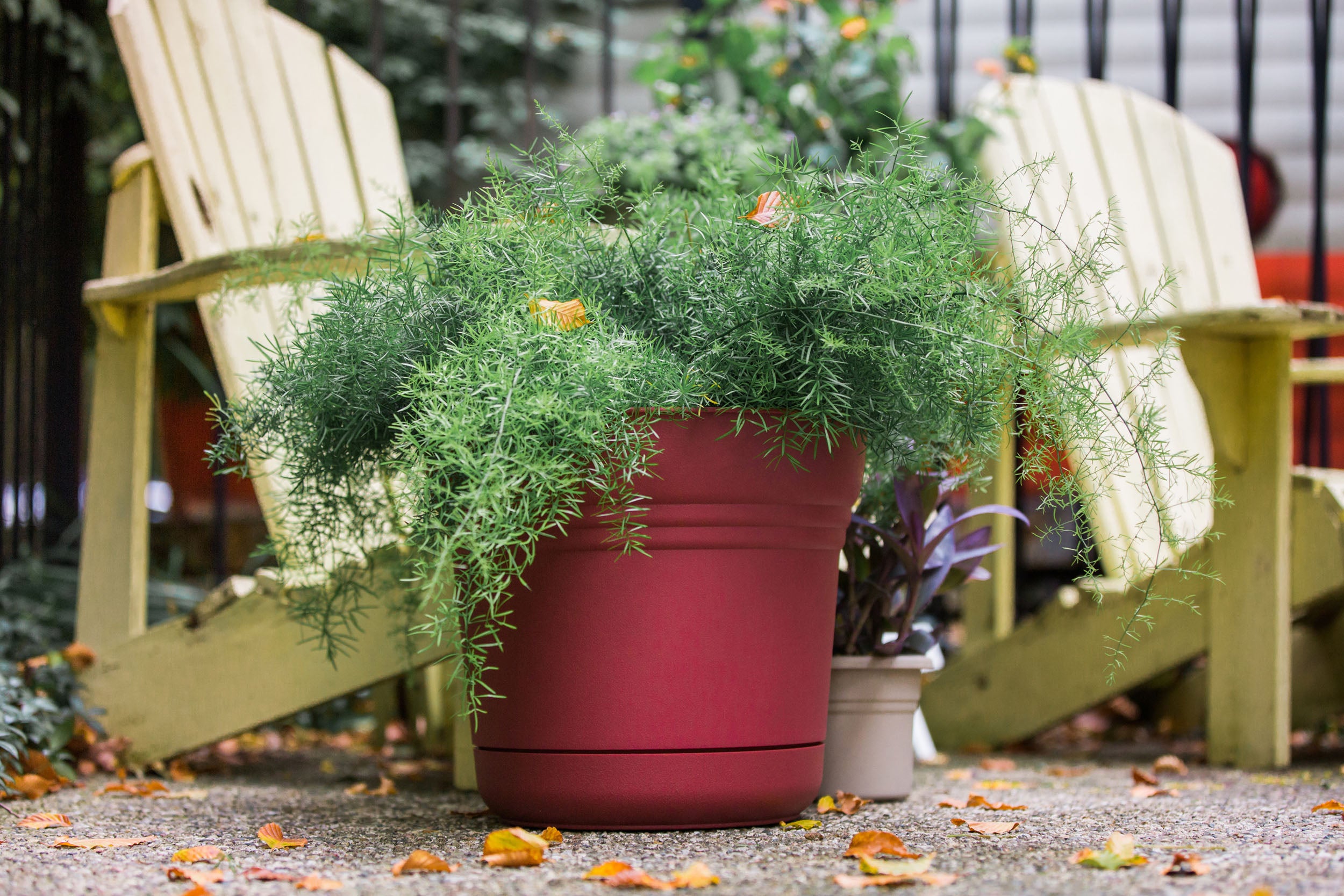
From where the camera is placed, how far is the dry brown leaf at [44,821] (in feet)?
4.42

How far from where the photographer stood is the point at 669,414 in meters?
1.19

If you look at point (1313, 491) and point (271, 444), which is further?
point (1313, 491)

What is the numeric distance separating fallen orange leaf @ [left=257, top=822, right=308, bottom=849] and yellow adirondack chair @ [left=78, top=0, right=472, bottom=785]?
365 millimetres

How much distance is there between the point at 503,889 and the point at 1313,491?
166cm

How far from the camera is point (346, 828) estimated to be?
4.43ft

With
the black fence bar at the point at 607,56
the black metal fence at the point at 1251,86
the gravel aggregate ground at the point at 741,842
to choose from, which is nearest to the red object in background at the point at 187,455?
the black fence bar at the point at 607,56

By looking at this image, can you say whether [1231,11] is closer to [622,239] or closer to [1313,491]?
[1313,491]

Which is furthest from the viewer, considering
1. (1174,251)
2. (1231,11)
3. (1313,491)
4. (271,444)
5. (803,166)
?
(1231,11)

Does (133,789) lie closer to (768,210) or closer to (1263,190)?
(768,210)

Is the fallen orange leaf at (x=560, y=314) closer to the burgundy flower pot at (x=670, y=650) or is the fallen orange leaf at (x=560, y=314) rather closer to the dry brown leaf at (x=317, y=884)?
the burgundy flower pot at (x=670, y=650)

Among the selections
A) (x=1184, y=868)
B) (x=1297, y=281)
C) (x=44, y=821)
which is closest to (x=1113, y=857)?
(x=1184, y=868)

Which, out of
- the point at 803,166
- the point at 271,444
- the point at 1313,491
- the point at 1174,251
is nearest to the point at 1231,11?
the point at 1174,251

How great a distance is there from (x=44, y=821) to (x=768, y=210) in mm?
1135

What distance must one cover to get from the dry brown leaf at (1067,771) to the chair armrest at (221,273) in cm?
140
